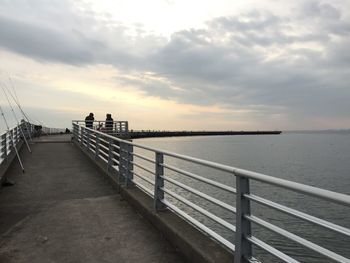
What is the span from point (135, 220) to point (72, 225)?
111 cm

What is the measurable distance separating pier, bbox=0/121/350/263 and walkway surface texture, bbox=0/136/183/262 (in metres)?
0.01

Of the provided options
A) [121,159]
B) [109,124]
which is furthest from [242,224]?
[109,124]

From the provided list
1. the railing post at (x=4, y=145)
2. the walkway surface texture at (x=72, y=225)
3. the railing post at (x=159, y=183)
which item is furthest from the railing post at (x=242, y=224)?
the railing post at (x=4, y=145)

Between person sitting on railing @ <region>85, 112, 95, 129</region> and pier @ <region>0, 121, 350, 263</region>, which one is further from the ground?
person sitting on railing @ <region>85, 112, 95, 129</region>

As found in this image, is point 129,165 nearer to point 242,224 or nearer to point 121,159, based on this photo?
point 121,159

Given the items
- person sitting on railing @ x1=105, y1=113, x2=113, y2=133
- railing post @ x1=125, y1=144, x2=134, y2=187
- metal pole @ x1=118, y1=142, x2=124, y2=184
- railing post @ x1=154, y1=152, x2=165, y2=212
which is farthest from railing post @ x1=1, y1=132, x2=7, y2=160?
person sitting on railing @ x1=105, y1=113, x2=113, y2=133

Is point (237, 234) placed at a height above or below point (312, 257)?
above

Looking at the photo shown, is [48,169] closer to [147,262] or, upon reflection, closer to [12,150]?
[12,150]

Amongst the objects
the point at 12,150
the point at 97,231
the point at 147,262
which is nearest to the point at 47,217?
the point at 97,231

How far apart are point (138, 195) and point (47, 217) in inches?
72.6

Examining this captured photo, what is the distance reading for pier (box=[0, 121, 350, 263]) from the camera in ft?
13.3

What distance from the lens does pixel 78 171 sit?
13.4 meters

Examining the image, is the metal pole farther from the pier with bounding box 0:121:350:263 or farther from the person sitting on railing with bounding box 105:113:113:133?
the person sitting on railing with bounding box 105:113:113:133

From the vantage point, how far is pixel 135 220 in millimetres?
7273
